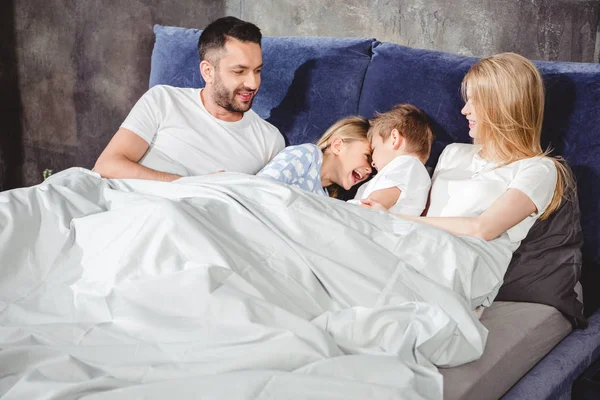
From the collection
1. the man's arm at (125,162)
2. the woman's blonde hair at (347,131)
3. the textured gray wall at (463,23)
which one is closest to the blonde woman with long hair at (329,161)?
the woman's blonde hair at (347,131)

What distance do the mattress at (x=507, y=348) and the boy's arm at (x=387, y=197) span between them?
44 centimetres

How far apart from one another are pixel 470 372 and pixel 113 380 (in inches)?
28.5

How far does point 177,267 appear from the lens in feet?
4.78

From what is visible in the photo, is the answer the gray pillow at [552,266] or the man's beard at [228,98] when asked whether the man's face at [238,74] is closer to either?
the man's beard at [228,98]

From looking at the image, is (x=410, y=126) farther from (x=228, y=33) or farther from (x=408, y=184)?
(x=228, y=33)

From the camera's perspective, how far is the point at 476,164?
2.09 metres

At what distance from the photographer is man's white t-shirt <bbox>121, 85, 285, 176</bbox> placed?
2500 mm

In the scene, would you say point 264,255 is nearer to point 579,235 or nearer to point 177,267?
point 177,267

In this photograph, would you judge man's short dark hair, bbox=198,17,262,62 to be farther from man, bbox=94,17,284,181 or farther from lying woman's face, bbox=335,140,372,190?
lying woman's face, bbox=335,140,372,190

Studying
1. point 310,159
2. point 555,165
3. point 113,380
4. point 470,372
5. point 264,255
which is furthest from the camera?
point 310,159

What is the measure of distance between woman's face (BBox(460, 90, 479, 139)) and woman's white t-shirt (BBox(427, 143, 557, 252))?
0.08 m

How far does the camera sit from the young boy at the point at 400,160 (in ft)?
6.92

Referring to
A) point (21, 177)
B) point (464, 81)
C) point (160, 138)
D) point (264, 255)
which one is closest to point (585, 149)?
point (464, 81)

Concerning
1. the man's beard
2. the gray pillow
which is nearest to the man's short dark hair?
the man's beard
